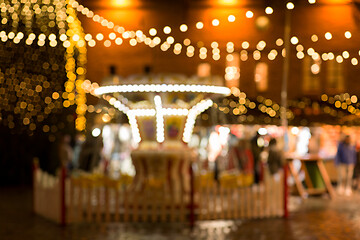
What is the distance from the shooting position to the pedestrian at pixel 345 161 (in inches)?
799

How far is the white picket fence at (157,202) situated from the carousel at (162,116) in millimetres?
1081

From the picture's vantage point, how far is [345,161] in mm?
20516

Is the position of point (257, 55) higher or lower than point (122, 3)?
lower

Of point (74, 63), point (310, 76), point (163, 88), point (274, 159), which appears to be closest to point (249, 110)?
point (310, 76)

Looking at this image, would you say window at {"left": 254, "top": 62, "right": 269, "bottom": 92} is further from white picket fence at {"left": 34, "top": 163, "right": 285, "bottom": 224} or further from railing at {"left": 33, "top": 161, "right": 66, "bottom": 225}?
railing at {"left": 33, "top": 161, "right": 66, "bottom": 225}

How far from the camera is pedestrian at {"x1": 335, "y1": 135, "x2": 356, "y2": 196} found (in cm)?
2030

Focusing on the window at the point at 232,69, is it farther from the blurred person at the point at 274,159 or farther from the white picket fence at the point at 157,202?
the white picket fence at the point at 157,202

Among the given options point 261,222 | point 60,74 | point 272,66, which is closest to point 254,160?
point 60,74

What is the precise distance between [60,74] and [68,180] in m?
10.7

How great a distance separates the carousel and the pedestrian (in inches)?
232

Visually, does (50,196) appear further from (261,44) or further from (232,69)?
(232,69)

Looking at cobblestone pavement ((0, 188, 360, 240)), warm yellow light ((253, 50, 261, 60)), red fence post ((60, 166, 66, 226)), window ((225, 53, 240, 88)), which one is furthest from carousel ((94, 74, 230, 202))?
window ((225, 53, 240, 88))

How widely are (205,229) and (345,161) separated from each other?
9.50m

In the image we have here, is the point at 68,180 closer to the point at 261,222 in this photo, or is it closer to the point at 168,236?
the point at 168,236
